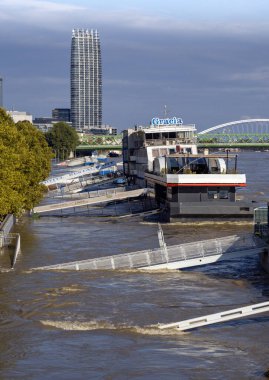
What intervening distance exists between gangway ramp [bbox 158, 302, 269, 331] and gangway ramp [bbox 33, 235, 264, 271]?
1065 cm

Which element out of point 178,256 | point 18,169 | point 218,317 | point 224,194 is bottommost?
point 218,317

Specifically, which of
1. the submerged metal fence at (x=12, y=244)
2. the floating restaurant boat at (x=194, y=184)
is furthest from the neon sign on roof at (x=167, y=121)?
the submerged metal fence at (x=12, y=244)

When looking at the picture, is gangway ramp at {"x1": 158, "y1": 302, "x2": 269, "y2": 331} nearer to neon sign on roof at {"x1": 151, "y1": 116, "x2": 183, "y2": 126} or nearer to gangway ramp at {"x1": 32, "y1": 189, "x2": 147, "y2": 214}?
gangway ramp at {"x1": 32, "y1": 189, "x2": 147, "y2": 214}

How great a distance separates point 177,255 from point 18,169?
66.5ft

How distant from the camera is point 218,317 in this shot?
84.2ft

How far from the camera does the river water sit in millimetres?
22406

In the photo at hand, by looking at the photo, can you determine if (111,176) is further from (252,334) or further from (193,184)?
(252,334)

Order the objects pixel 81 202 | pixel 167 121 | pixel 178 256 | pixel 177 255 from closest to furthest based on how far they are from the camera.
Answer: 1. pixel 178 256
2. pixel 177 255
3. pixel 81 202
4. pixel 167 121

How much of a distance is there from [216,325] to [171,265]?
10011 millimetres

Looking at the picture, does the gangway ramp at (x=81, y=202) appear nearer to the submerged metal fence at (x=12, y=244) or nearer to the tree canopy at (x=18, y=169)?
the tree canopy at (x=18, y=169)

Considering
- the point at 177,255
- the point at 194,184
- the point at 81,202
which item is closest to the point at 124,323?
the point at 177,255

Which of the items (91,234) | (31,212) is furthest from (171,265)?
(31,212)

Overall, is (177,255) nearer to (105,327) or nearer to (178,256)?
(178,256)

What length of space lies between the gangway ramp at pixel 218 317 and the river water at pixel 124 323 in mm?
312
